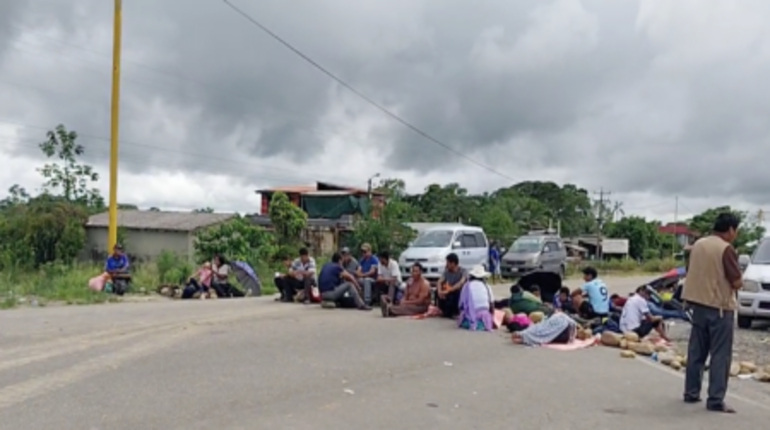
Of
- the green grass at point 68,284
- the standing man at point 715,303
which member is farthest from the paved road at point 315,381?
the green grass at point 68,284

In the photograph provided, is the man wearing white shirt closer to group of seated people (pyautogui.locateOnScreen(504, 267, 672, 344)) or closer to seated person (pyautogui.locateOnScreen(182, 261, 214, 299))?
group of seated people (pyautogui.locateOnScreen(504, 267, 672, 344))

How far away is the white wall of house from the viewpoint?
42.0 meters

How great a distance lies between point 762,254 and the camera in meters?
16.4

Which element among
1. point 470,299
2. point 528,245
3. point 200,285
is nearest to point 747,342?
point 470,299

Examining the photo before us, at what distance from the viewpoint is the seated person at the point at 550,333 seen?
12.1m

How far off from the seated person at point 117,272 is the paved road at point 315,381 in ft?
22.9

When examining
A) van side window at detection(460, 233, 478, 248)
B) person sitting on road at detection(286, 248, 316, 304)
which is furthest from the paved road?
van side window at detection(460, 233, 478, 248)

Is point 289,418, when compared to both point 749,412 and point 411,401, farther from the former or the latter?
point 749,412

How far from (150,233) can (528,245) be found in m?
21.3

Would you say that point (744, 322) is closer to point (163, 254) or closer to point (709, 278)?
point (709, 278)

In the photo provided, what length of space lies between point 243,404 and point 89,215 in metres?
39.9

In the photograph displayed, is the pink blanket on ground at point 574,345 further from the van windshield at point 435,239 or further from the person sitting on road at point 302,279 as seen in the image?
the van windshield at point 435,239

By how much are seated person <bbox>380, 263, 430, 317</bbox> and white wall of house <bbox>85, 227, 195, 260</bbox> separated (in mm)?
28082

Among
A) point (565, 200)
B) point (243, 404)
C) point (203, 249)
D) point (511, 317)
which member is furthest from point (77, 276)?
point (565, 200)
